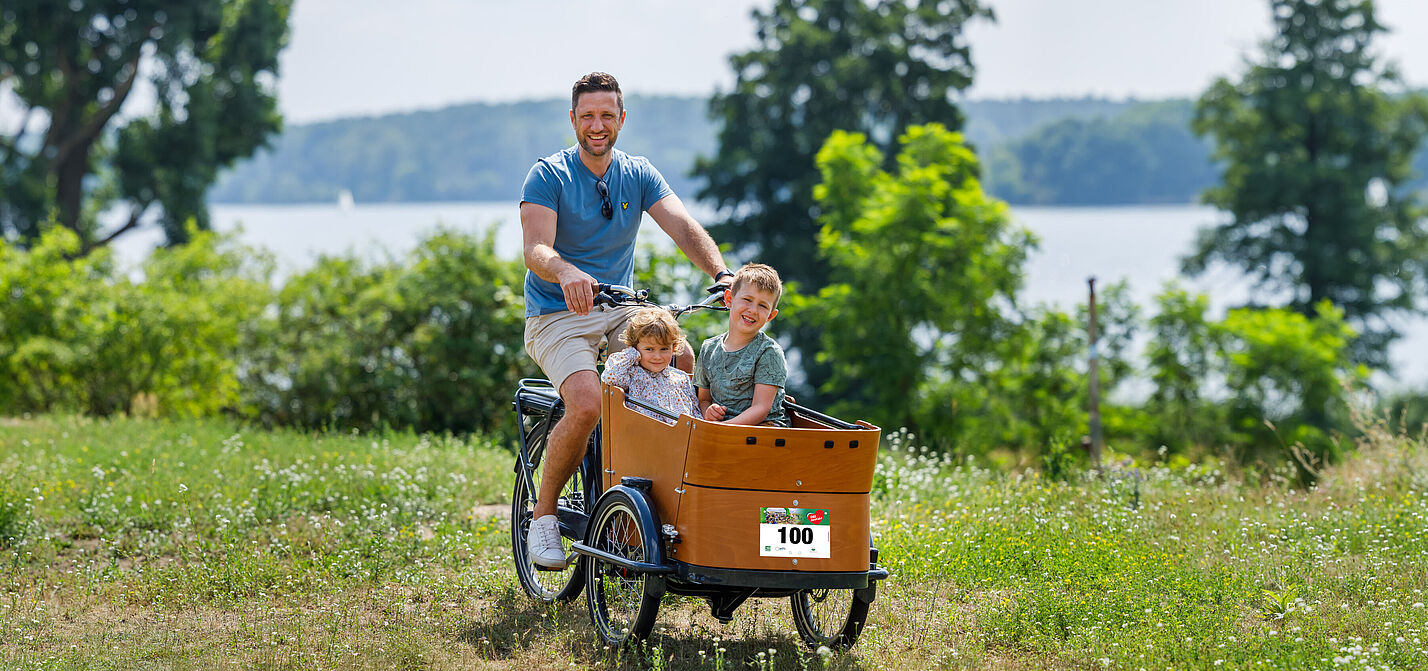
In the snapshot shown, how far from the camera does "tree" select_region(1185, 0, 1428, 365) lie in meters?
26.1

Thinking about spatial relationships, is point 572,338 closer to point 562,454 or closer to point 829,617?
point 562,454

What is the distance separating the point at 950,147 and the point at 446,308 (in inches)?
321

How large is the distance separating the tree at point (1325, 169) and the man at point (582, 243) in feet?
79.3

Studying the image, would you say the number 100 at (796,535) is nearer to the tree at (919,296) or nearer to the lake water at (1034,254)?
the lake water at (1034,254)

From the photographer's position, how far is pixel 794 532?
3.90m

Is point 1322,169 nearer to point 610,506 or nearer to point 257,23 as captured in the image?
point 257,23

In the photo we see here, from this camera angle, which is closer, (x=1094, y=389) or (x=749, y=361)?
(x=749, y=361)

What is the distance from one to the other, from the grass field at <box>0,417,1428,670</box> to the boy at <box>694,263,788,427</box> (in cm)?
86

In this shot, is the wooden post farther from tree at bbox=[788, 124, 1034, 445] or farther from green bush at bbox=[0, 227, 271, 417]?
green bush at bbox=[0, 227, 271, 417]

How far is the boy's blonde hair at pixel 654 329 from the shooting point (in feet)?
14.5

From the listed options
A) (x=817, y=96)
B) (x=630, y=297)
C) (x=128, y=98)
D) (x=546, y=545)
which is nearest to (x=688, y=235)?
(x=630, y=297)

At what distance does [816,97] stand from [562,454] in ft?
70.5

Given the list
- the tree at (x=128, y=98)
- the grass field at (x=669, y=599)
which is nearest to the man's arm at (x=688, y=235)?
the grass field at (x=669, y=599)

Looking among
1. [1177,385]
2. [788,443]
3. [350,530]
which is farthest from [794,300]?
[788,443]
